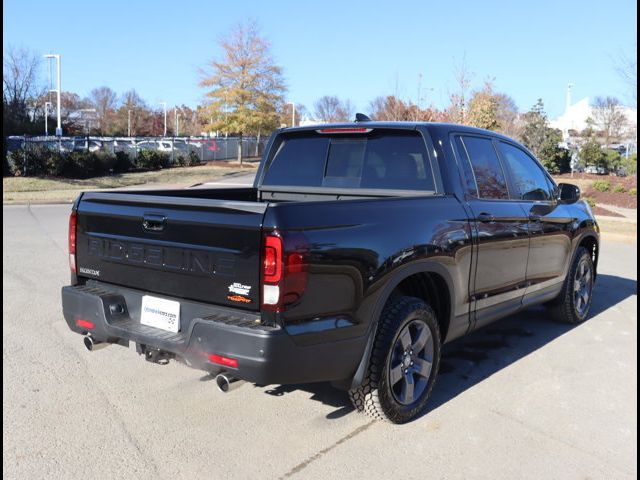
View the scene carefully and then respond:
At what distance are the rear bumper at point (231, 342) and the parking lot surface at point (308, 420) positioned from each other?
509 millimetres

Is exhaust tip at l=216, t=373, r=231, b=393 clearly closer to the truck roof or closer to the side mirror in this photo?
the truck roof

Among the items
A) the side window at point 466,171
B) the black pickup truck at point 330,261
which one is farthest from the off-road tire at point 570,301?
the side window at point 466,171

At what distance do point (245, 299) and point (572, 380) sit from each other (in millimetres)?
2874

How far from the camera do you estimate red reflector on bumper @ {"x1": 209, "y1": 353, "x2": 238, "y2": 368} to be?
10.1ft

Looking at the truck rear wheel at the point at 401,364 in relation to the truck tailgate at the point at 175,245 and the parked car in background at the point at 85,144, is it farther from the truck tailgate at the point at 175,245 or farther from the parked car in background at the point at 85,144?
the parked car in background at the point at 85,144

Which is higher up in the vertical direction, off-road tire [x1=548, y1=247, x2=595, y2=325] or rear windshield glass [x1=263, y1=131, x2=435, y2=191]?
rear windshield glass [x1=263, y1=131, x2=435, y2=191]

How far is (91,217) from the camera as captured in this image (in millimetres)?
3939

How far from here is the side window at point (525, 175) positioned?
514cm

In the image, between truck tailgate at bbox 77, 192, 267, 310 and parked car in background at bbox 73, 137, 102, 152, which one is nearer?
truck tailgate at bbox 77, 192, 267, 310

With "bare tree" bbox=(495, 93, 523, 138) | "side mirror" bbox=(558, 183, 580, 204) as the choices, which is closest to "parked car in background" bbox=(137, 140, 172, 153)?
"bare tree" bbox=(495, 93, 523, 138)

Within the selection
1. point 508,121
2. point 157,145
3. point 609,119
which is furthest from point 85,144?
point 609,119

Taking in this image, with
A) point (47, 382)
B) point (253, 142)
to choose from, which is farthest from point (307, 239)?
point (253, 142)

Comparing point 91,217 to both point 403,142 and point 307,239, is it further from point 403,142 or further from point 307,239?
point 403,142

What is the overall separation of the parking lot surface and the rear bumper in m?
0.51
